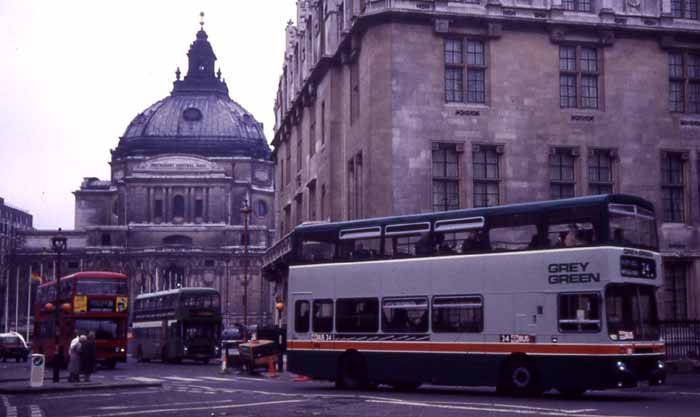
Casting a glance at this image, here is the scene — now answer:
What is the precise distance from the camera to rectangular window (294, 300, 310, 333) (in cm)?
2938

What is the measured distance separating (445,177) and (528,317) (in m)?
19.8

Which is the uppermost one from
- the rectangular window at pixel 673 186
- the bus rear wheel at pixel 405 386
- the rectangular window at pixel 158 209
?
the rectangular window at pixel 158 209

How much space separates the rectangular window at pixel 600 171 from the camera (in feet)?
148

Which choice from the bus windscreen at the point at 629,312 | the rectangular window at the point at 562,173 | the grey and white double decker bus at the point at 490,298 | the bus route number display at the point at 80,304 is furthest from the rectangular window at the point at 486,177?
the bus windscreen at the point at 629,312

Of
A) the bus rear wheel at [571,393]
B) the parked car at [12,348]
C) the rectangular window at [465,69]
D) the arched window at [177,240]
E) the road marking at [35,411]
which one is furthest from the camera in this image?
the arched window at [177,240]

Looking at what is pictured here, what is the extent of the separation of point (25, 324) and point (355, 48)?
9532 centimetres

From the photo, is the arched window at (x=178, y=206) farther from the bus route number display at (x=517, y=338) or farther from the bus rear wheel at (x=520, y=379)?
the bus route number display at (x=517, y=338)

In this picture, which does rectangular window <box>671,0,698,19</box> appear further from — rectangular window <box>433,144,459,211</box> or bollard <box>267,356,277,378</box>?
bollard <box>267,356,277,378</box>

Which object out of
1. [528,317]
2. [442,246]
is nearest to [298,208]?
[442,246]

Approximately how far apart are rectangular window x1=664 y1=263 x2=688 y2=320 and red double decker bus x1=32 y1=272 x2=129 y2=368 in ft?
76.8

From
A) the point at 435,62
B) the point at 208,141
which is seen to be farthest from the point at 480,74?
the point at 208,141

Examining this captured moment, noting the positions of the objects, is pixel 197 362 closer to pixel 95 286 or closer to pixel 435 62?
pixel 95 286

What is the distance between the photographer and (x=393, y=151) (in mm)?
42688

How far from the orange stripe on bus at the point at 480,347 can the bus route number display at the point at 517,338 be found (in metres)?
0.07
